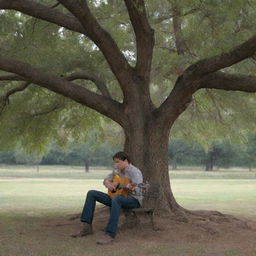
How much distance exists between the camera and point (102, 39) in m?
11.1

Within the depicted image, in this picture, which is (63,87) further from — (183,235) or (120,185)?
(183,235)

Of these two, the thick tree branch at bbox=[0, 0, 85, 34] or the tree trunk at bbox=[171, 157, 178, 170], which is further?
the tree trunk at bbox=[171, 157, 178, 170]

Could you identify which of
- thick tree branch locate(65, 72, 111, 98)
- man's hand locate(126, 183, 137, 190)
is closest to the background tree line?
thick tree branch locate(65, 72, 111, 98)

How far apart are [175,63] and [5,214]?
21.2ft

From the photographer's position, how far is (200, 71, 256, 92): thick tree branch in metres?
10.8

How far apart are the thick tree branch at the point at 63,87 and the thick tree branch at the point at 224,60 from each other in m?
1.85

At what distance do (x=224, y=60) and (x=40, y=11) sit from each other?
4183 millimetres

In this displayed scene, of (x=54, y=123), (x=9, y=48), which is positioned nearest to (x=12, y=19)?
(x=9, y=48)

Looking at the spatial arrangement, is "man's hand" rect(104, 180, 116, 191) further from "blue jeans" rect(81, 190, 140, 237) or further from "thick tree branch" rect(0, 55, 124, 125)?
"thick tree branch" rect(0, 55, 124, 125)

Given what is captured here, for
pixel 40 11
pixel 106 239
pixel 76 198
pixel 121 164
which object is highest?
pixel 40 11

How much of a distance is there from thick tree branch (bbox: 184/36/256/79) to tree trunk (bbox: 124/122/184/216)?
1.57 m

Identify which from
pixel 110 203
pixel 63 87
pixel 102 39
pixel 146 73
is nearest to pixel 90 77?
pixel 146 73

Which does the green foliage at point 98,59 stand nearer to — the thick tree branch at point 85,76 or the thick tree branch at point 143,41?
the thick tree branch at point 85,76

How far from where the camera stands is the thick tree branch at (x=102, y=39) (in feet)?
34.2
